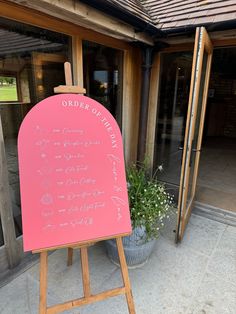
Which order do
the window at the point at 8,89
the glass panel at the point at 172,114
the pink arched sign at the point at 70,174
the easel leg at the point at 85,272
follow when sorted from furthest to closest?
the glass panel at the point at 172,114 < the window at the point at 8,89 < the easel leg at the point at 85,272 < the pink arched sign at the point at 70,174

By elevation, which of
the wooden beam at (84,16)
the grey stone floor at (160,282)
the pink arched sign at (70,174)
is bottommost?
the grey stone floor at (160,282)

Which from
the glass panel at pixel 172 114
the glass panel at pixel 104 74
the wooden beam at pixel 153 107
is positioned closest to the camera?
the glass panel at pixel 104 74

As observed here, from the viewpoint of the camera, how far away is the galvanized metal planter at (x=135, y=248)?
2.07 metres

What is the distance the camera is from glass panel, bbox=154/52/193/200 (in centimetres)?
341

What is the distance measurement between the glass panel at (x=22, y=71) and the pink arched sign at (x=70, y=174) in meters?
0.98

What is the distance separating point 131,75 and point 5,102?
1777mm

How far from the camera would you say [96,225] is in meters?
1.44

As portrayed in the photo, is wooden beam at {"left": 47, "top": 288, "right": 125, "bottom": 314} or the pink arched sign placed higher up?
the pink arched sign

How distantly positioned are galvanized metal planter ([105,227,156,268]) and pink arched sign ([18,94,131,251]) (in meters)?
0.59

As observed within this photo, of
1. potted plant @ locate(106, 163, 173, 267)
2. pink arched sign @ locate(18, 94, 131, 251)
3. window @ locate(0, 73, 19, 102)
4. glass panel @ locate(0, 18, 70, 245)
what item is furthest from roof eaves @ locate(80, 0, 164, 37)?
potted plant @ locate(106, 163, 173, 267)

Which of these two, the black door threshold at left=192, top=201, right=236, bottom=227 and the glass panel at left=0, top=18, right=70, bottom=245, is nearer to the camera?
the glass panel at left=0, top=18, right=70, bottom=245

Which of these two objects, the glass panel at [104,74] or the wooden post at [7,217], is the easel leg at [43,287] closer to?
the wooden post at [7,217]

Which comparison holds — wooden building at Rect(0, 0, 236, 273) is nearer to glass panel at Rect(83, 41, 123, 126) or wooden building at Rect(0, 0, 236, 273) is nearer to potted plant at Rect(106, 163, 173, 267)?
glass panel at Rect(83, 41, 123, 126)

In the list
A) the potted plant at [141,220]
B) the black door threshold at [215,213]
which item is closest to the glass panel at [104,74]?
the potted plant at [141,220]
